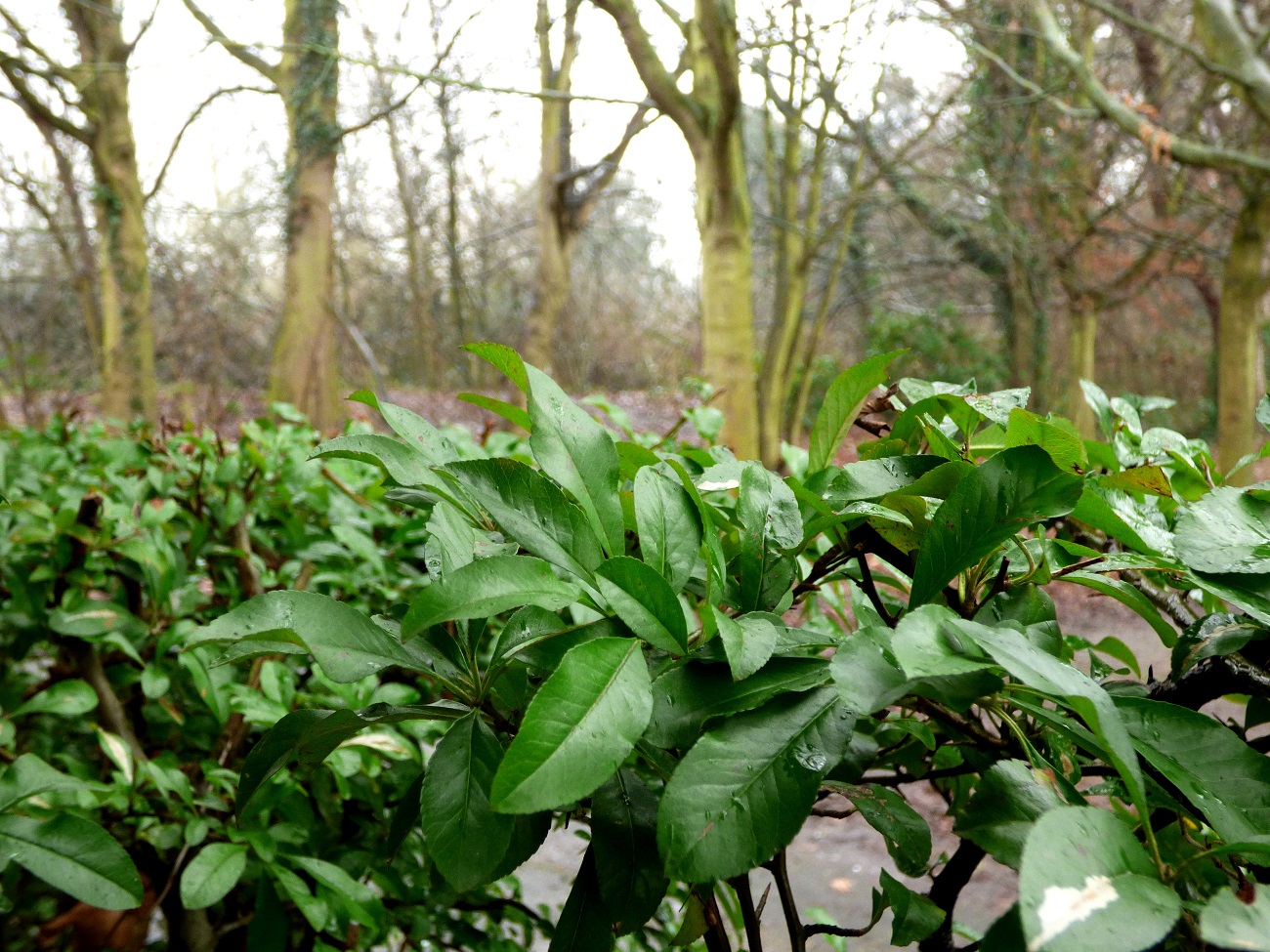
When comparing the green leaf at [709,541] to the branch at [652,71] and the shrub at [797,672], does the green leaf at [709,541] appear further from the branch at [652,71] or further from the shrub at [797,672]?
the branch at [652,71]

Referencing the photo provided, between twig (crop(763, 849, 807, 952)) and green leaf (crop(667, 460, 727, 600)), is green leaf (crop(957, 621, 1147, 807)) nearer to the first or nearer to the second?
green leaf (crop(667, 460, 727, 600))

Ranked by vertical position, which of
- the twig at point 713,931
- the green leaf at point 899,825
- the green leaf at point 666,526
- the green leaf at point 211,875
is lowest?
the green leaf at point 211,875

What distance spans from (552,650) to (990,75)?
9712 millimetres

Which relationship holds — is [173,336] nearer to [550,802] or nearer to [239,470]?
[239,470]

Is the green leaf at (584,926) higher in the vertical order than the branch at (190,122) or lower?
lower

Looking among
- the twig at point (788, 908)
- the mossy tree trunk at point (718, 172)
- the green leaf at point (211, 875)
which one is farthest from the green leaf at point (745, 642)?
the mossy tree trunk at point (718, 172)

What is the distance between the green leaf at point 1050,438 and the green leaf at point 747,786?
209mm

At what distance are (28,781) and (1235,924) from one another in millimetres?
896

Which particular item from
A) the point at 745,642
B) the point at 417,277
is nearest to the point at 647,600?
the point at 745,642

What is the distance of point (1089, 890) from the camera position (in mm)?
316

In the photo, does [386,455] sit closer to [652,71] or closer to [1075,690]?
[1075,690]

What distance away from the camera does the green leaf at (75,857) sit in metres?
0.73

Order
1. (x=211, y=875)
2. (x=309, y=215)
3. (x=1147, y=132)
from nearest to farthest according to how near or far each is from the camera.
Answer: (x=211, y=875) → (x=1147, y=132) → (x=309, y=215)

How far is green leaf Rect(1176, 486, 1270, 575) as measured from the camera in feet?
1.55
